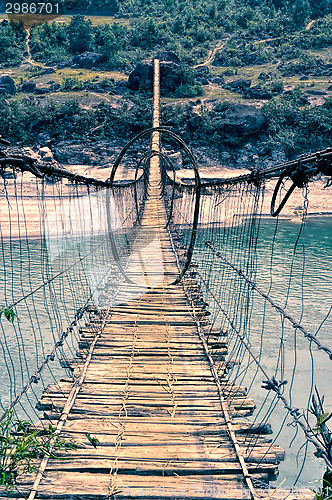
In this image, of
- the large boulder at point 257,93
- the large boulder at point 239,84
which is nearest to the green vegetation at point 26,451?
the large boulder at point 257,93

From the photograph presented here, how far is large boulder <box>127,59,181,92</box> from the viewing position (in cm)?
3039

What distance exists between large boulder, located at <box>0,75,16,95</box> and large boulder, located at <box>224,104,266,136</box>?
14723 millimetres

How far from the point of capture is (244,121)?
25.8m

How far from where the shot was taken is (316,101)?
27781mm

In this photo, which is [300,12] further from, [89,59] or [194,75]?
[89,59]

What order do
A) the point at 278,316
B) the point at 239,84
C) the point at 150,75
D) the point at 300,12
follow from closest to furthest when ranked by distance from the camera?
the point at 278,316 < the point at 239,84 < the point at 150,75 < the point at 300,12

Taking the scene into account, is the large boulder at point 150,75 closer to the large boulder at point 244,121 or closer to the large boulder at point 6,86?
the large boulder at point 244,121

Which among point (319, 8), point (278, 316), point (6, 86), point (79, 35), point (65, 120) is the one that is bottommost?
point (278, 316)

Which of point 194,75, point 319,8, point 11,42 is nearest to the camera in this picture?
point 194,75

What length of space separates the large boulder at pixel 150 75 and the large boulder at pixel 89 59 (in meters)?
5.93

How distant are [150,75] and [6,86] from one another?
32.2 ft

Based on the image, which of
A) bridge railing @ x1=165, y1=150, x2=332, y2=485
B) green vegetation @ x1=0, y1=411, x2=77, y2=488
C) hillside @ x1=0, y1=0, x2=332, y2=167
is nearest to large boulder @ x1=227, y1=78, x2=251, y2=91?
hillside @ x1=0, y1=0, x2=332, y2=167

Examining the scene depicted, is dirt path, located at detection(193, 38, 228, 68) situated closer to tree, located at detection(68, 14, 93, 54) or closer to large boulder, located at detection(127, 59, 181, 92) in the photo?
large boulder, located at detection(127, 59, 181, 92)

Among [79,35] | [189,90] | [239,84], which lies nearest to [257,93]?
[239,84]
